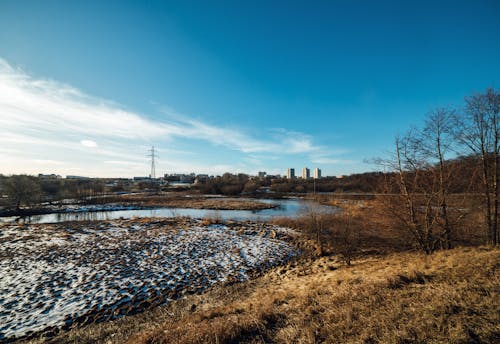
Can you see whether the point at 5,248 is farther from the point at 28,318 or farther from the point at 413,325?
the point at 413,325

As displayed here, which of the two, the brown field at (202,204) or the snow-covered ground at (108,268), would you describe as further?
the brown field at (202,204)

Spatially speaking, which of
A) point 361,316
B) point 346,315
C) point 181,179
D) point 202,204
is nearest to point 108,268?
point 346,315

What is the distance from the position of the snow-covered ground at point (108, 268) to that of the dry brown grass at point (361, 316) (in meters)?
1.38

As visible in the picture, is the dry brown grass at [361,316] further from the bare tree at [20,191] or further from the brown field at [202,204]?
Result: the bare tree at [20,191]

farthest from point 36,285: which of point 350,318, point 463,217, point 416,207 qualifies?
point 463,217

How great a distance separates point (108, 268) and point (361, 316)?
11.6m

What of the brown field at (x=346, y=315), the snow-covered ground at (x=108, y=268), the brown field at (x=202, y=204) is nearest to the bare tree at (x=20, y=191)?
the brown field at (x=202, y=204)

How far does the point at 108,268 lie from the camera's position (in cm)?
1020

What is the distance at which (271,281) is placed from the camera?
9.31m

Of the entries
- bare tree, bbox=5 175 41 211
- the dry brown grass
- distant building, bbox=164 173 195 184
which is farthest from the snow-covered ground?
distant building, bbox=164 173 195 184

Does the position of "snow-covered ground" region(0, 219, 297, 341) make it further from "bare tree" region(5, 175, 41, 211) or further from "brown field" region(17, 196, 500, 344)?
"bare tree" region(5, 175, 41, 211)

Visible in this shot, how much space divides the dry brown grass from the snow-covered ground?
54.1 inches

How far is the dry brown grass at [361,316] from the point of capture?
11.4ft

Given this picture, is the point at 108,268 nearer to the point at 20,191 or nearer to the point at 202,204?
the point at 202,204
